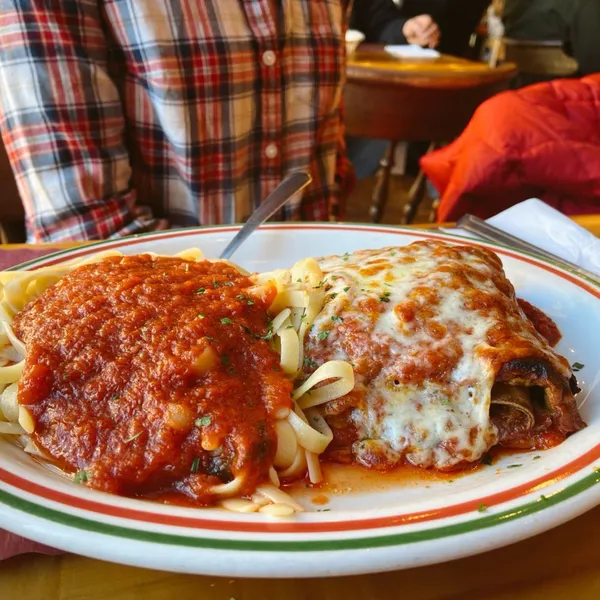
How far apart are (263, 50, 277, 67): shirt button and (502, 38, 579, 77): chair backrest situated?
5.17m

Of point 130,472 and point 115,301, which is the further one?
point 115,301

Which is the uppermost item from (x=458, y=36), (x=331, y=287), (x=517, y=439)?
(x=331, y=287)

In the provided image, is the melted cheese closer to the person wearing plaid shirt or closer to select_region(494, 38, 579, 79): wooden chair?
the person wearing plaid shirt

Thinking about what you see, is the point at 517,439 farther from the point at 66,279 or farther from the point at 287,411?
the point at 66,279

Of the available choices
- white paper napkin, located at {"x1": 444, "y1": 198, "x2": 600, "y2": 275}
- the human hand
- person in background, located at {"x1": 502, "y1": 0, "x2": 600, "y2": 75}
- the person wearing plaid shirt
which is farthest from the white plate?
person in background, located at {"x1": 502, "y1": 0, "x2": 600, "y2": 75}

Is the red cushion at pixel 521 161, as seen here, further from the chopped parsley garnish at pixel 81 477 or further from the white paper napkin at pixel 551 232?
the chopped parsley garnish at pixel 81 477

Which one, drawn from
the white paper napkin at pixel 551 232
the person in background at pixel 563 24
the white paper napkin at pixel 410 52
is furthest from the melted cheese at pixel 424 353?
the person in background at pixel 563 24

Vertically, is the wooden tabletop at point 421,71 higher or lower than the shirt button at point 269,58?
lower

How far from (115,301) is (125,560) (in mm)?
478

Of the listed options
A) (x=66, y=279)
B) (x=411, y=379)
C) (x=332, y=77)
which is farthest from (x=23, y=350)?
(x=332, y=77)

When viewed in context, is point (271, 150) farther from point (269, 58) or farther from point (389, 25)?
point (389, 25)

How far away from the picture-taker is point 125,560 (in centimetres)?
63

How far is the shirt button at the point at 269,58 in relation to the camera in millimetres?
1856

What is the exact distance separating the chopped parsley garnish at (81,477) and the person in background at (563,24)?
6422mm
